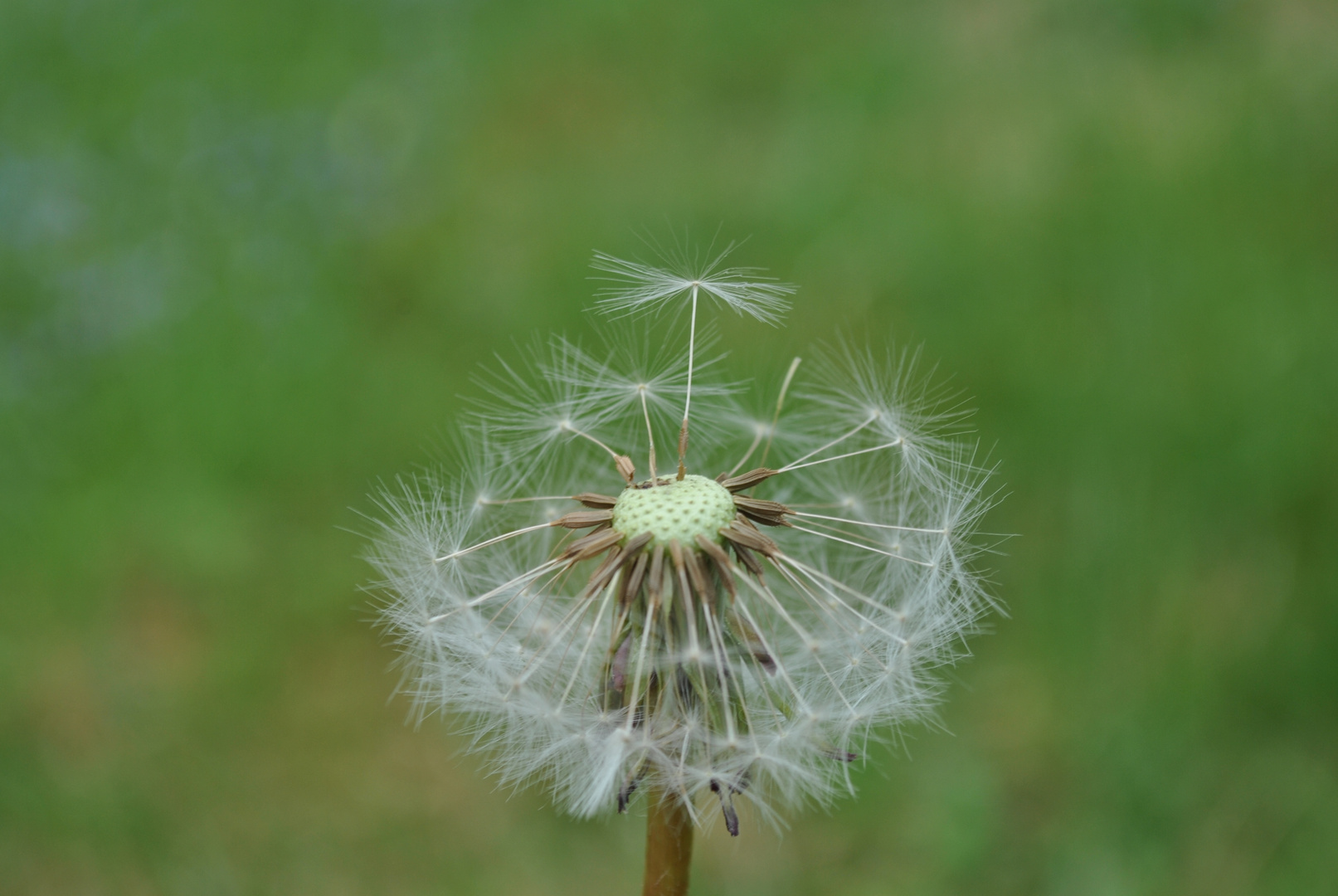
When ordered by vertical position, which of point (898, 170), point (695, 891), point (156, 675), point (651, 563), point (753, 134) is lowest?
point (651, 563)

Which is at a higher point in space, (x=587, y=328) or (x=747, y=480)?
(x=587, y=328)

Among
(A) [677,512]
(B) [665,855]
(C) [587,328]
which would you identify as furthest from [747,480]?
(C) [587,328]

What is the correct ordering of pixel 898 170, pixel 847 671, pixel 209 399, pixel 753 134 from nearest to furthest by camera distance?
pixel 847 671 < pixel 209 399 < pixel 898 170 < pixel 753 134

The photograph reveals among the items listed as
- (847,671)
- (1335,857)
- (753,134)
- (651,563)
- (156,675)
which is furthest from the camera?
(753,134)

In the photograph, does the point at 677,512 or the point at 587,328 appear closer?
the point at 677,512

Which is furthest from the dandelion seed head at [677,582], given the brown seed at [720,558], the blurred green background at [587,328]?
the blurred green background at [587,328]

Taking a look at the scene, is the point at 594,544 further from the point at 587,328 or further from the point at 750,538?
the point at 587,328

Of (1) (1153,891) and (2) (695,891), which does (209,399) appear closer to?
(2) (695,891)

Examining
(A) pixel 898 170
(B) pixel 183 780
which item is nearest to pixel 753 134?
(A) pixel 898 170
